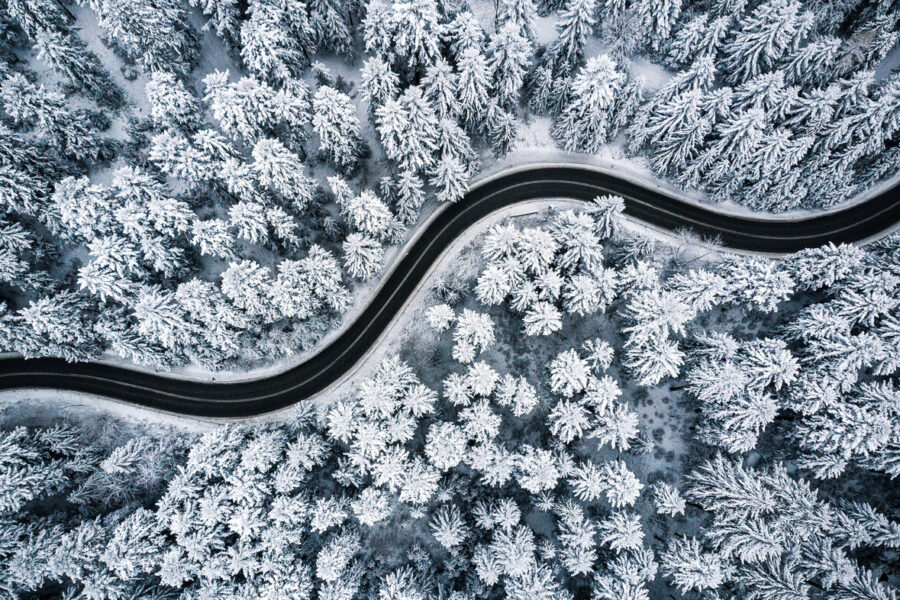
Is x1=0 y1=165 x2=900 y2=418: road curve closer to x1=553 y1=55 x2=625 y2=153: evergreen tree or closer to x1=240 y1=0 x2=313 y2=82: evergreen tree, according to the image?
x1=553 y1=55 x2=625 y2=153: evergreen tree

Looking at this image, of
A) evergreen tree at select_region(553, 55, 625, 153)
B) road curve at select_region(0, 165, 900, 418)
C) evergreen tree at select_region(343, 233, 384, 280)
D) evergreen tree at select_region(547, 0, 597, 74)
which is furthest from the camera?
road curve at select_region(0, 165, 900, 418)

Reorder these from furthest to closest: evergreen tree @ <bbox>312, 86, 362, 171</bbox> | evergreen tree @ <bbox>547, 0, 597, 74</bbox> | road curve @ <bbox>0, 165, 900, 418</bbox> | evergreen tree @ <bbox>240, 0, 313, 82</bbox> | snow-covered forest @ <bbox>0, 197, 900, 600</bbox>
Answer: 1. road curve @ <bbox>0, 165, 900, 418</bbox>
2. evergreen tree @ <bbox>547, 0, 597, 74</bbox>
3. evergreen tree @ <bbox>240, 0, 313, 82</bbox>
4. evergreen tree @ <bbox>312, 86, 362, 171</bbox>
5. snow-covered forest @ <bbox>0, 197, 900, 600</bbox>

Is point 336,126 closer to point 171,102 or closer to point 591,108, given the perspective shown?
point 171,102

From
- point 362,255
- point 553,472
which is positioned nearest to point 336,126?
point 362,255

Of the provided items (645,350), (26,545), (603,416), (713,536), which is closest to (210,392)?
(26,545)

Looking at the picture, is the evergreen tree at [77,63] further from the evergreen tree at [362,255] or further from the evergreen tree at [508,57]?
the evergreen tree at [508,57]

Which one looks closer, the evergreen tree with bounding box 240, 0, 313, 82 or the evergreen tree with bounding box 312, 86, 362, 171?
the evergreen tree with bounding box 312, 86, 362, 171

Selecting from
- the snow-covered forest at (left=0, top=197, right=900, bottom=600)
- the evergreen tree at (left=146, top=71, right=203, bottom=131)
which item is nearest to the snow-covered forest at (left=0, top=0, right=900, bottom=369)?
the evergreen tree at (left=146, top=71, right=203, bottom=131)
